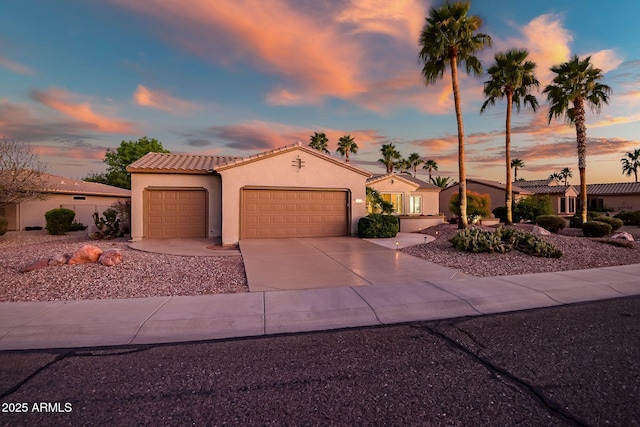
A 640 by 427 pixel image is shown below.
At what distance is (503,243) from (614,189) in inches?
1703

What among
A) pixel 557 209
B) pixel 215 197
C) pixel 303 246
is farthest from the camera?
pixel 557 209

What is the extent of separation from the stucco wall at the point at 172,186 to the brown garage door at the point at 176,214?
28 centimetres

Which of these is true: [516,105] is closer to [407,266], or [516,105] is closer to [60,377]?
[407,266]

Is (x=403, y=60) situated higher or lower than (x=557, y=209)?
higher

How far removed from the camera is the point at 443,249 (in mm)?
12625

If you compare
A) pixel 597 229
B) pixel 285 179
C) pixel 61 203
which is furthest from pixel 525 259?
pixel 61 203

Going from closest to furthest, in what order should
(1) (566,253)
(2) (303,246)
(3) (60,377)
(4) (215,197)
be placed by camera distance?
(3) (60,377), (1) (566,253), (2) (303,246), (4) (215,197)

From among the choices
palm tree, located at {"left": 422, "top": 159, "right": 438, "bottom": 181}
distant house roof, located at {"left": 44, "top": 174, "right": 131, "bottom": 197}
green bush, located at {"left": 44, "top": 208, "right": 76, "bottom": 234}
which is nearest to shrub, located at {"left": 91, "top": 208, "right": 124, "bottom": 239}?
green bush, located at {"left": 44, "top": 208, "right": 76, "bottom": 234}

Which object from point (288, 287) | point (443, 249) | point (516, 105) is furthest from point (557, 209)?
point (288, 287)

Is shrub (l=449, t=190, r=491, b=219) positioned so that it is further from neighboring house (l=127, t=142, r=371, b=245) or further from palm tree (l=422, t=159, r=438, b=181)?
palm tree (l=422, t=159, r=438, b=181)

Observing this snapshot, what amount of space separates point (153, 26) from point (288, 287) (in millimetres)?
13277

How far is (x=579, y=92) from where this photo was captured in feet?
74.4

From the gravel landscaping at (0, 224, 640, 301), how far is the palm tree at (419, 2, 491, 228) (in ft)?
25.5

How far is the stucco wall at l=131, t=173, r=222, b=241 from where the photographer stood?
1518cm
